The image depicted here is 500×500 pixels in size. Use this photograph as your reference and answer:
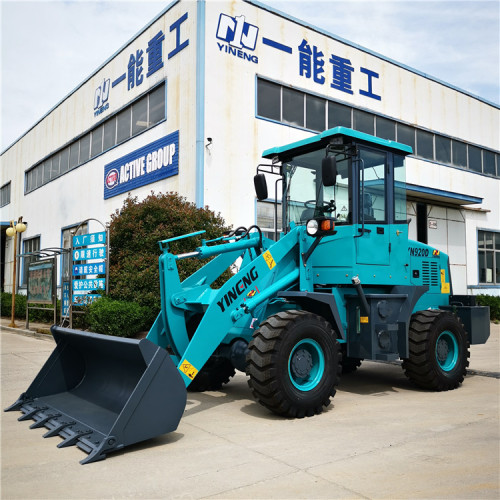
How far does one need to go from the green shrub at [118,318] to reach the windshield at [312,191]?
5.27m

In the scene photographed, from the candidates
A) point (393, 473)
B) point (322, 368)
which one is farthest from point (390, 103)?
point (393, 473)

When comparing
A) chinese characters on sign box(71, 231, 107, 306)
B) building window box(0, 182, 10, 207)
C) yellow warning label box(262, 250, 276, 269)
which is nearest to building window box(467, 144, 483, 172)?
chinese characters on sign box(71, 231, 107, 306)

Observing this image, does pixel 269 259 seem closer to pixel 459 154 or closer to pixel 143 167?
pixel 143 167

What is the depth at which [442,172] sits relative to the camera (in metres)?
21.1

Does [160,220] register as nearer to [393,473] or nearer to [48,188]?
[393,473]

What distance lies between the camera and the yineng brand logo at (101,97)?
778 inches

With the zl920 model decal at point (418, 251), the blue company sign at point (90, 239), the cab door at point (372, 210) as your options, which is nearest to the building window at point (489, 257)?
the zl920 model decal at point (418, 251)

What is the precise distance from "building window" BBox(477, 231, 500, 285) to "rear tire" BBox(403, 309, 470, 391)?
55.7 feet

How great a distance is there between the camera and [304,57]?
1641 centimetres

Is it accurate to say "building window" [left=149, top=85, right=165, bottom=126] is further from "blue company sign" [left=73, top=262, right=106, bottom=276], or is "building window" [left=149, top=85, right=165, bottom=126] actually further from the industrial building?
"blue company sign" [left=73, top=262, right=106, bottom=276]

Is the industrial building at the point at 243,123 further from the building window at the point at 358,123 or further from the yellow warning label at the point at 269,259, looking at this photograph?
the yellow warning label at the point at 269,259

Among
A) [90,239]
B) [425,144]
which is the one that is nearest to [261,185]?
[90,239]

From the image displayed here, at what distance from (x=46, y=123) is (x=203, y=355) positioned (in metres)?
24.6

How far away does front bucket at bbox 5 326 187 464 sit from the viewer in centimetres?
434
